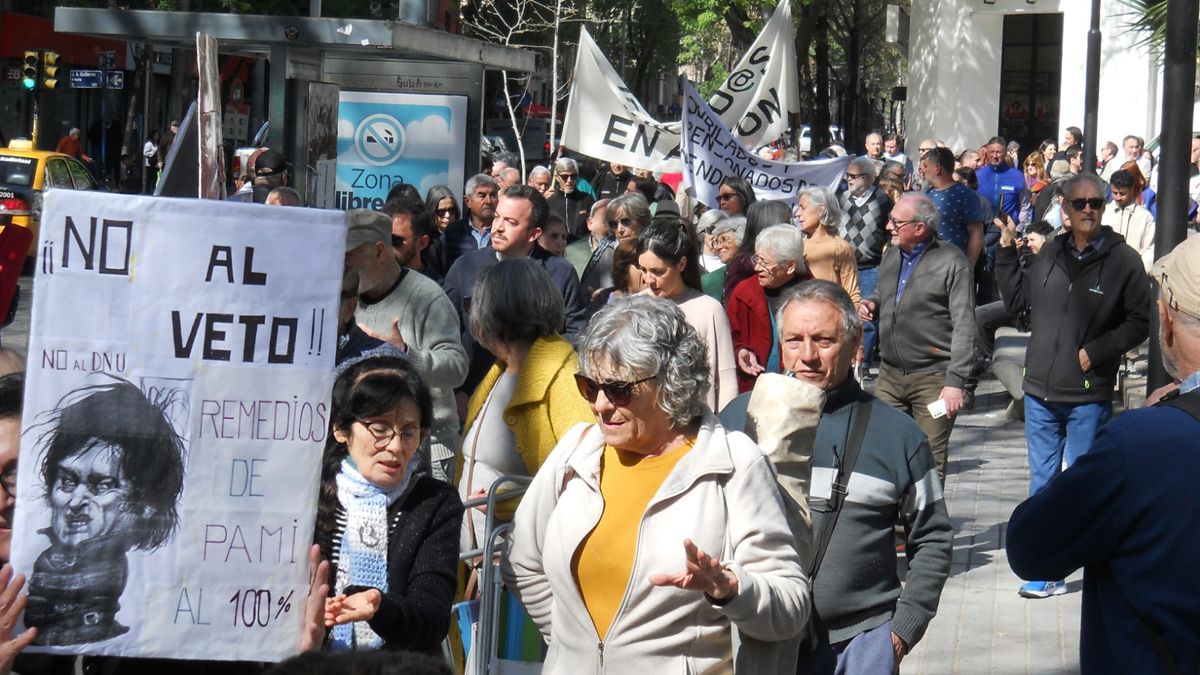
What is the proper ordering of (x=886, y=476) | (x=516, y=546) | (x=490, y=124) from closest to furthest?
(x=516, y=546) < (x=886, y=476) < (x=490, y=124)

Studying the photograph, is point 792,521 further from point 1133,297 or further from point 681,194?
point 681,194

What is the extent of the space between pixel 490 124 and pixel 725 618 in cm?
5425

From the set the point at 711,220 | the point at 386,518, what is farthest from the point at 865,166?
the point at 386,518

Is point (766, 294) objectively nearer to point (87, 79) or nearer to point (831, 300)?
point (831, 300)

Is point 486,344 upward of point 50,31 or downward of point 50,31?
downward

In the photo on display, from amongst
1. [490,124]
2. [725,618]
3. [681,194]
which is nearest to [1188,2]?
[725,618]

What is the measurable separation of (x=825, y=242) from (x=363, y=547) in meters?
6.69

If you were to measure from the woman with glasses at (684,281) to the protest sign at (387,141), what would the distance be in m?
5.64

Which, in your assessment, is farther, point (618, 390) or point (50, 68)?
point (50, 68)

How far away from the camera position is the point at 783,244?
26.4 ft

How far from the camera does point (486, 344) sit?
17.6 ft

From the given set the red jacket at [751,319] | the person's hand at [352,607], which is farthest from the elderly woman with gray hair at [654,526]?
the red jacket at [751,319]

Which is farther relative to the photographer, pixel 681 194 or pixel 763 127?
pixel 681 194

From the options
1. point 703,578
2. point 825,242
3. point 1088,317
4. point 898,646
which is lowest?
point 898,646
